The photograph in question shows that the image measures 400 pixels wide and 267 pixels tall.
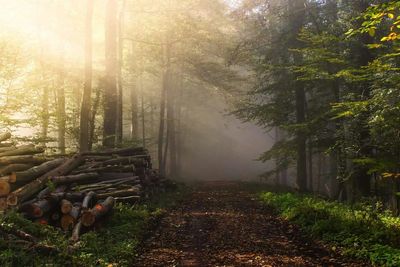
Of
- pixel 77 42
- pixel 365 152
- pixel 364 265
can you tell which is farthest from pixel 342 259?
pixel 77 42

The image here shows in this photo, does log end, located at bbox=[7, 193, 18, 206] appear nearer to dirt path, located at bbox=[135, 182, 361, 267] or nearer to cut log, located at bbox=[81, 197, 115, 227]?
cut log, located at bbox=[81, 197, 115, 227]

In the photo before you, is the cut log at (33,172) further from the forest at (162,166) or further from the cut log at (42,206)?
the cut log at (42,206)

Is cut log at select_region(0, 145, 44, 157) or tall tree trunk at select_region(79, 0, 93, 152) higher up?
tall tree trunk at select_region(79, 0, 93, 152)

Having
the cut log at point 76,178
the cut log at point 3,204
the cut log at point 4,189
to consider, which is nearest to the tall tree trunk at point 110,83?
the cut log at point 76,178

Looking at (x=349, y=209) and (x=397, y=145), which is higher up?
(x=397, y=145)

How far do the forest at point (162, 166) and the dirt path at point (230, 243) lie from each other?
5 centimetres

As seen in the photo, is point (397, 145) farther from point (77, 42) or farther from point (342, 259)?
point (77, 42)

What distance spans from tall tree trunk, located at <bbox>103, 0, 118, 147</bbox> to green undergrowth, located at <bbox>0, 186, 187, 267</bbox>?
894cm

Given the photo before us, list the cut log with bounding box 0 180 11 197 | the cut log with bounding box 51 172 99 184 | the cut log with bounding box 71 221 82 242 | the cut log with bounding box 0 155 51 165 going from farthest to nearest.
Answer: the cut log with bounding box 51 172 99 184 → the cut log with bounding box 0 155 51 165 → the cut log with bounding box 0 180 11 197 → the cut log with bounding box 71 221 82 242

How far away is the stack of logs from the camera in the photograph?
10.2 m

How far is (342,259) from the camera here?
8555mm

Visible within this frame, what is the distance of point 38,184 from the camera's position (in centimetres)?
1148

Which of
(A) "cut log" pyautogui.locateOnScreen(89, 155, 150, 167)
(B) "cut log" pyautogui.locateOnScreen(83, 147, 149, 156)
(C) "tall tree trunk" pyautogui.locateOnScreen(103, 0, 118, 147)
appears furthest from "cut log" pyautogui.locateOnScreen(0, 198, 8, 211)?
(C) "tall tree trunk" pyautogui.locateOnScreen(103, 0, 118, 147)

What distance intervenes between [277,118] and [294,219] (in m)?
10.3
